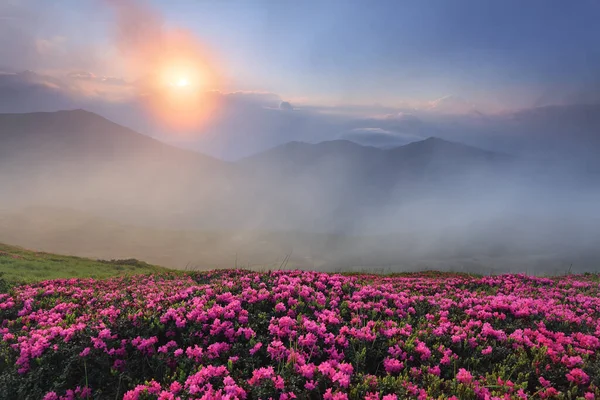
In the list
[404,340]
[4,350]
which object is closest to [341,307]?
[404,340]

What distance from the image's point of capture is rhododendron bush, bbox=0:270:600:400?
5957mm

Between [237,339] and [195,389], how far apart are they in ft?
6.44

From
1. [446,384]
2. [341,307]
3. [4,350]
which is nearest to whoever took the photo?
→ [446,384]

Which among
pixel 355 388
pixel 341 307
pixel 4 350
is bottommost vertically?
pixel 4 350

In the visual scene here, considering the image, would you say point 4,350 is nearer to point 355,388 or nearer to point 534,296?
point 355,388

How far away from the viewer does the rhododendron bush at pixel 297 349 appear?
5957mm

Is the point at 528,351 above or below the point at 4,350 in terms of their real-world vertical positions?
above

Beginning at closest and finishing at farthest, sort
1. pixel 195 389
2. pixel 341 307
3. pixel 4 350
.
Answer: pixel 195 389, pixel 4 350, pixel 341 307

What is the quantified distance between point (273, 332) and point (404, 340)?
9.49 ft

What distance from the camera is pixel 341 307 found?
372 inches

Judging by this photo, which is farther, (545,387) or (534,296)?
(534,296)

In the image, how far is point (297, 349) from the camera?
6.87 metres

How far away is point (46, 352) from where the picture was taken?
745 centimetres

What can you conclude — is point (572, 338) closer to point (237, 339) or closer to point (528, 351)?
point (528, 351)
